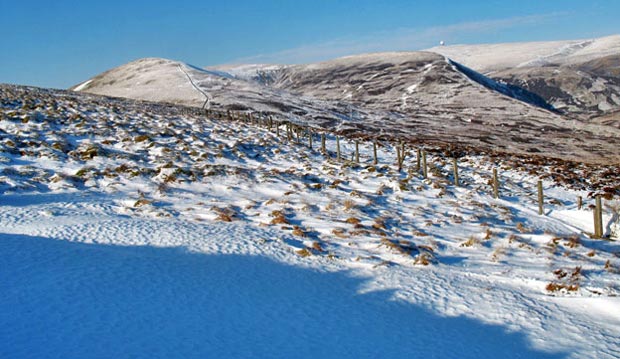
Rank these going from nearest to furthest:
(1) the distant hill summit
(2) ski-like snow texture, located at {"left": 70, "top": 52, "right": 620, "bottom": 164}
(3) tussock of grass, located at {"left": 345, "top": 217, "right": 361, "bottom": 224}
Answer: (3) tussock of grass, located at {"left": 345, "top": 217, "right": 361, "bottom": 224} → (2) ski-like snow texture, located at {"left": 70, "top": 52, "right": 620, "bottom": 164} → (1) the distant hill summit

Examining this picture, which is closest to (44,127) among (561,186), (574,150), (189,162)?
(189,162)

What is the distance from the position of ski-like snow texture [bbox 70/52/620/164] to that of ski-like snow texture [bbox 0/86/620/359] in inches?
1449

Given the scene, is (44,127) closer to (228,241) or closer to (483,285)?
(228,241)

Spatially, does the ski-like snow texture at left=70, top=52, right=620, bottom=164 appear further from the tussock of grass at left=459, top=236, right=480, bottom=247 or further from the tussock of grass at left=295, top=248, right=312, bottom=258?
the tussock of grass at left=295, top=248, right=312, bottom=258

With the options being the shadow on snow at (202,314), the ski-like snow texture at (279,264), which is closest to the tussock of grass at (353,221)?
the ski-like snow texture at (279,264)

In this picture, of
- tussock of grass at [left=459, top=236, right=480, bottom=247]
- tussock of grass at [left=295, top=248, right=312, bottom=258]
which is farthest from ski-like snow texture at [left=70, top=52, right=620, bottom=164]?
tussock of grass at [left=295, top=248, right=312, bottom=258]

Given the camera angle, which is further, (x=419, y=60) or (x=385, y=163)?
(x=419, y=60)

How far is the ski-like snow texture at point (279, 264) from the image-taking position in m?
7.93

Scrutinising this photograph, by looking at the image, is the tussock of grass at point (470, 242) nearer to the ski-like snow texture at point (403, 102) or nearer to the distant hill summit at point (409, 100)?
the ski-like snow texture at point (403, 102)

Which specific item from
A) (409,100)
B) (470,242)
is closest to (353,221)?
(470,242)

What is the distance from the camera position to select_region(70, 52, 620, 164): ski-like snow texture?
66.4 m

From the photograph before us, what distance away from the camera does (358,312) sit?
927 cm

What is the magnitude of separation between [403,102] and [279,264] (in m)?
121

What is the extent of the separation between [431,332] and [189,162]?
678 inches
